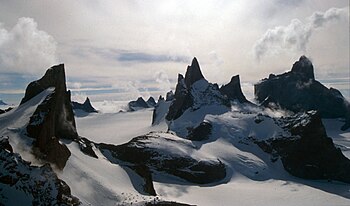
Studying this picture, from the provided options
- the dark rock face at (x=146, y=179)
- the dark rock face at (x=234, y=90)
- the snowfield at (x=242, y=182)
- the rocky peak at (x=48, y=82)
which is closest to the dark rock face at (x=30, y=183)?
the snowfield at (x=242, y=182)

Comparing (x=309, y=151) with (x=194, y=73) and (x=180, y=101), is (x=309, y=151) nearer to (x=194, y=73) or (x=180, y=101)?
(x=180, y=101)

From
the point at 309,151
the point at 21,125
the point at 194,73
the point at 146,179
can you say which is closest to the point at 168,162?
the point at 146,179

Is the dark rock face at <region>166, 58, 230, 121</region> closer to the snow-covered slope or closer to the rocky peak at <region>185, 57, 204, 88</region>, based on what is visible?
the rocky peak at <region>185, 57, 204, 88</region>

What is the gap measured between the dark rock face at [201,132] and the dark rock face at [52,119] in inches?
1860

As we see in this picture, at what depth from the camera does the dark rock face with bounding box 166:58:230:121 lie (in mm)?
139125

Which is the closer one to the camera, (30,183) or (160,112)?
(30,183)

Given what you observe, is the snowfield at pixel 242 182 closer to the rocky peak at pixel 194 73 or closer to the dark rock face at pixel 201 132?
the dark rock face at pixel 201 132

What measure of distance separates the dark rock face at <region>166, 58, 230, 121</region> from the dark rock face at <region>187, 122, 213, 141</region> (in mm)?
21314

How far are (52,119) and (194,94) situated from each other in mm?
90124

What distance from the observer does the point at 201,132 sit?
11194cm

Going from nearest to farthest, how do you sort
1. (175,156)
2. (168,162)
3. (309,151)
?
1. (168,162)
2. (175,156)
3. (309,151)

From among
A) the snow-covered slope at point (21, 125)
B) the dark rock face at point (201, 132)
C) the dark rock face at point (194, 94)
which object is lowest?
the dark rock face at point (201, 132)

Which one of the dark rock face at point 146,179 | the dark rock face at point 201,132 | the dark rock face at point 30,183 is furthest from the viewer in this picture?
the dark rock face at point 201,132

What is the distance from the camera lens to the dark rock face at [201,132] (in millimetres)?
110312
